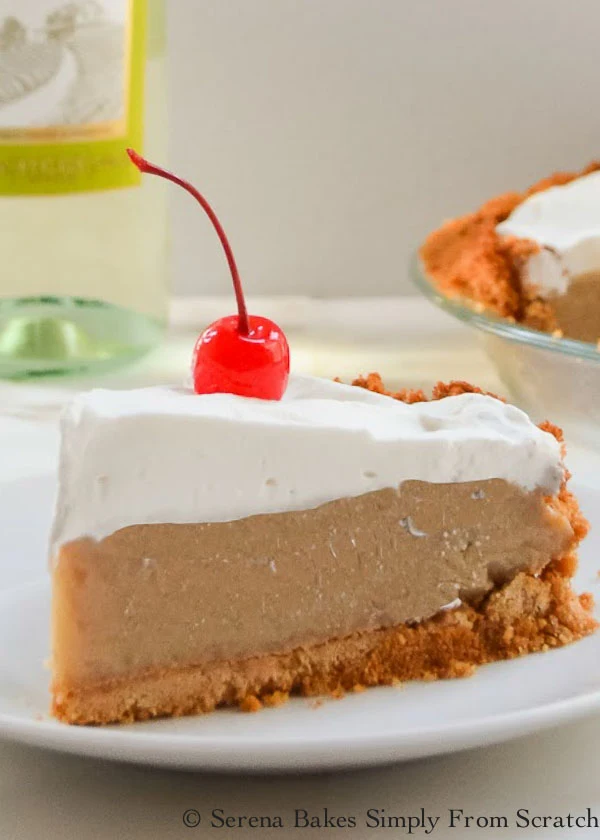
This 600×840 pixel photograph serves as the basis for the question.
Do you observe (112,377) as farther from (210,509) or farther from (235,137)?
(210,509)

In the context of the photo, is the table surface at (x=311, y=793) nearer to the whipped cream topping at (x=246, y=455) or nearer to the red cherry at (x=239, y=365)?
the whipped cream topping at (x=246, y=455)

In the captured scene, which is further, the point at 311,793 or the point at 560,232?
the point at 560,232

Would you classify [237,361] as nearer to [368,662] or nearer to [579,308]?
[368,662]

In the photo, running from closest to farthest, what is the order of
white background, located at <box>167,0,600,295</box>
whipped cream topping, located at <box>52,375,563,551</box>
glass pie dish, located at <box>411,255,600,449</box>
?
whipped cream topping, located at <box>52,375,563,551</box> < glass pie dish, located at <box>411,255,600,449</box> < white background, located at <box>167,0,600,295</box>

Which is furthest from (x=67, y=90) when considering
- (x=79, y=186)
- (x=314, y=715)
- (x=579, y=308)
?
(x=314, y=715)

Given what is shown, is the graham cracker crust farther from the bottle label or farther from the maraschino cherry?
the bottle label

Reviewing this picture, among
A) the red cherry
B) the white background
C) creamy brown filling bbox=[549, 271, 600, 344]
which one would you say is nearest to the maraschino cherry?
the red cherry
